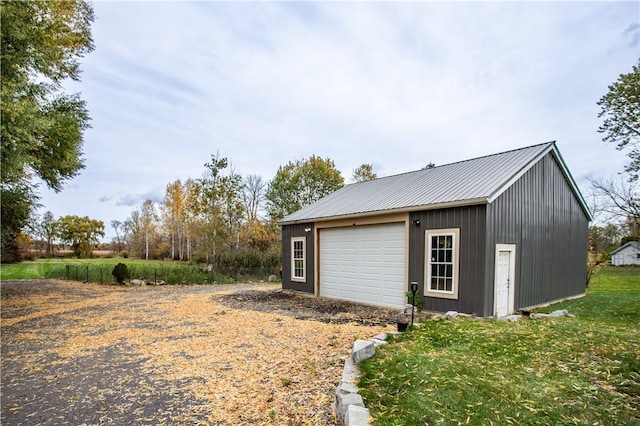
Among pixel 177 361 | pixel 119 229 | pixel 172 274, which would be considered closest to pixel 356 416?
pixel 177 361

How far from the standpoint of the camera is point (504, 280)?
762cm

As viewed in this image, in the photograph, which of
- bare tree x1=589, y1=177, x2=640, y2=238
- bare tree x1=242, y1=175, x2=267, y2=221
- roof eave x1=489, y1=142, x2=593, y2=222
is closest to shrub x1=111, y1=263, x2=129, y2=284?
bare tree x1=242, y1=175, x2=267, y2=221

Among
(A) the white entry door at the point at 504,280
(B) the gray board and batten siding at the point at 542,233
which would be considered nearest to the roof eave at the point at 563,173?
(B) the gray board and batten siding at the point at 542,233

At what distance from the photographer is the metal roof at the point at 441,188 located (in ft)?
24.5

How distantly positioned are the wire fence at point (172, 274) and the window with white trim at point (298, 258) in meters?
4.63

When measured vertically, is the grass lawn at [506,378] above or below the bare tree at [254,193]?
below

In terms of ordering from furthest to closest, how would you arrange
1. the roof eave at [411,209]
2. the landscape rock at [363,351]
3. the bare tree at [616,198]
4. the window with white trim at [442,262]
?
the bare tree at [616,198] → the window with white trim at [442,262] → the roof eave at [411,209] → the landscape rock at [363,351]

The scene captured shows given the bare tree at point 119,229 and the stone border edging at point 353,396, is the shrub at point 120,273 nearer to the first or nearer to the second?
the stone border edging at point 353,396

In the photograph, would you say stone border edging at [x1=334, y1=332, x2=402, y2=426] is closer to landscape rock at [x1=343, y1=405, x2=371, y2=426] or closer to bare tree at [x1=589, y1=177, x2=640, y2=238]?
landscape rock at [x1=343, y1=405, x2=371, y2=426]

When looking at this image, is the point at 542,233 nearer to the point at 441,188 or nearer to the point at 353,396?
the point at 441,188

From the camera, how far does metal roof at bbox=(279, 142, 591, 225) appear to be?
24.5ft

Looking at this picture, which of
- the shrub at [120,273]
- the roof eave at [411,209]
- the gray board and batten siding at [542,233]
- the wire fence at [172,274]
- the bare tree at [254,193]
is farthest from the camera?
the bare tree at [254,193]

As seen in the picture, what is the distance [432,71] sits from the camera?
35.1 ft

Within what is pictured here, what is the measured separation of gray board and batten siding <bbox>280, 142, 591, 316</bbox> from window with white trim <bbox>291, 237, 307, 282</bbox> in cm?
23
